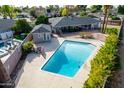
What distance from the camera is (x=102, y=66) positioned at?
1415 centimetres

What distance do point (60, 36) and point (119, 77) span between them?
17.0 metres

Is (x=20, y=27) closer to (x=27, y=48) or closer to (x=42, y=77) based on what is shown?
(x=27, y=48)

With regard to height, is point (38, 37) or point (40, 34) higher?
point (40, 34)

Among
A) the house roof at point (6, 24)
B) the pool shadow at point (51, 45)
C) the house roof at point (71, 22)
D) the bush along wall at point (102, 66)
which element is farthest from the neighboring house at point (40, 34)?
the bush along wall at point (102, 66)


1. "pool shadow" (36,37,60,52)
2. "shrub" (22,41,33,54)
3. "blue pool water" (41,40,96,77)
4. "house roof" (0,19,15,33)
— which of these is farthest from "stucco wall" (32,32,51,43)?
"house roof" (0,19,15,33)

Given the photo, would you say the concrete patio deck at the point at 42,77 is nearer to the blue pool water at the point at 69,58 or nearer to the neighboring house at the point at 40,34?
the blue pool water at the point at 69,58

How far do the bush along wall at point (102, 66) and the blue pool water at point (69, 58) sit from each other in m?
3.53

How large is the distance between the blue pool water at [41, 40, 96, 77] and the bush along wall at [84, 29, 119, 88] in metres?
3.53

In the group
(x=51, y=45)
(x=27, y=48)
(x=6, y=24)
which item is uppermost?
(x=6, y=24)

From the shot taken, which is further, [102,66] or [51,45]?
[51,45]

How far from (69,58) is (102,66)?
828cm

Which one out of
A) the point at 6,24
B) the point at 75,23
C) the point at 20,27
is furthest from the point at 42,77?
the point at 6,24
